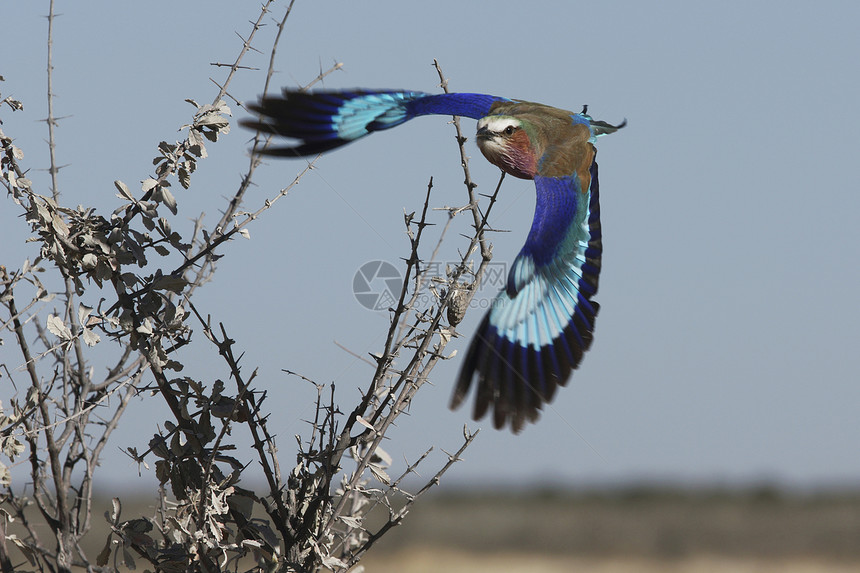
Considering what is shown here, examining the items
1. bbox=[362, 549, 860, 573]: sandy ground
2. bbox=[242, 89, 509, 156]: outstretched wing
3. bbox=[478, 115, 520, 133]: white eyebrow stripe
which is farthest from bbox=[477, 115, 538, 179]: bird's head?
bbox=[362, 549, 860, 573]: sandy ground

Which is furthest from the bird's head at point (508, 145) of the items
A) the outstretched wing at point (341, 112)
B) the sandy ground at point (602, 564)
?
the sandy ground at point (602, 564)

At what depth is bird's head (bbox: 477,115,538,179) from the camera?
3.05m

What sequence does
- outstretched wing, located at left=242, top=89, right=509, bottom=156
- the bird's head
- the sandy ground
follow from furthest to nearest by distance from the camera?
the sandy ground, the bird's head, outstretched wing, located at left=242, top=89, right=509, bottom=156

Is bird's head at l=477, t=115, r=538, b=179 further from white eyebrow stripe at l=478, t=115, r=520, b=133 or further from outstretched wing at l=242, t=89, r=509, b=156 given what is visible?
outstretched wing at l=242, t=89, r=509, b=156

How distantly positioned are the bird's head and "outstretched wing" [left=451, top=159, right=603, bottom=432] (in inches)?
3.4

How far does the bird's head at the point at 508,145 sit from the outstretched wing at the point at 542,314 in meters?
0.09

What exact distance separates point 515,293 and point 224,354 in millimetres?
1130

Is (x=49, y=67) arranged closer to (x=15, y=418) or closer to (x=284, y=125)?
A: (x=284, y=125)

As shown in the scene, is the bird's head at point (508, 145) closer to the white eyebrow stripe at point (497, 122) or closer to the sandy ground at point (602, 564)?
the white eyebrow stripe at point (497, 122)

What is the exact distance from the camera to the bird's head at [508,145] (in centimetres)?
305

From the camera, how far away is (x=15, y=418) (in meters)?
2.36

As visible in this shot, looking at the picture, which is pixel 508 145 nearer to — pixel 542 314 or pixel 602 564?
pixel 542 314

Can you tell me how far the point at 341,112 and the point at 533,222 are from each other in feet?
2.65

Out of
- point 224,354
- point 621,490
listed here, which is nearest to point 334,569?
point 224,354
